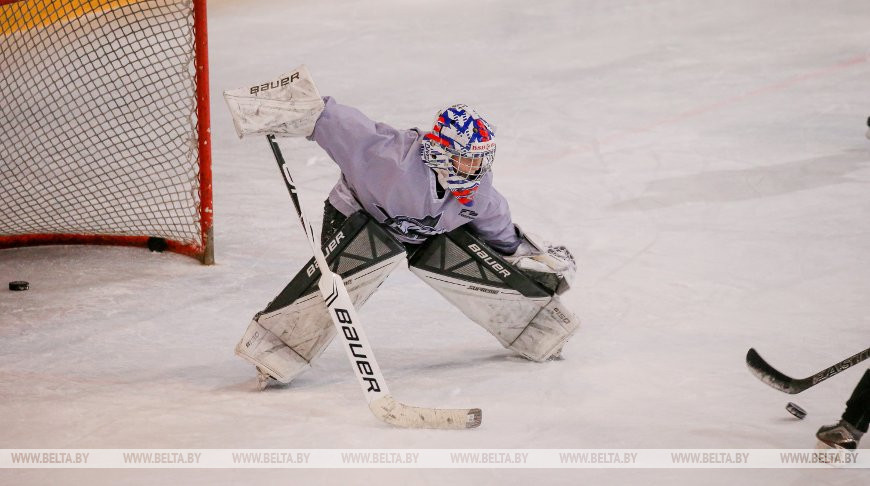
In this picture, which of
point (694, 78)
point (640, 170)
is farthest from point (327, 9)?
point (640, 170)

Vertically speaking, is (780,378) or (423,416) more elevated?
(780,378)

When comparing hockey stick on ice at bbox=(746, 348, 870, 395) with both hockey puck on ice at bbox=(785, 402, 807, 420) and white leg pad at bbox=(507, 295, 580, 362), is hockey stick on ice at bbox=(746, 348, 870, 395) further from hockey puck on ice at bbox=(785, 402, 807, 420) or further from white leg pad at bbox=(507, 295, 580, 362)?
Answer: white leg pad at bbox=(507, 295, 580, 362)

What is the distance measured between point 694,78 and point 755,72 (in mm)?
389

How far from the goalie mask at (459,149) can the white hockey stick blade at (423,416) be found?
2.12 feet

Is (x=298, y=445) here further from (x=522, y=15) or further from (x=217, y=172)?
(x=522, y=15)

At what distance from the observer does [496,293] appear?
372cm

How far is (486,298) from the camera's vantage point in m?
3.73

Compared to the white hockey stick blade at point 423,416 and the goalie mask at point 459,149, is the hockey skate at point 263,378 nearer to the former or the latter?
the white hockey stick blade at point 423,416

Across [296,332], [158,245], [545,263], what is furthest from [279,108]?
[158,245]

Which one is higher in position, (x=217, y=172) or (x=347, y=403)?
(x=347, y=403)

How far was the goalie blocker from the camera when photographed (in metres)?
3.48

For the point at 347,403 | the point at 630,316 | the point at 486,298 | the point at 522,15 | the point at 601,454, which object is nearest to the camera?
the point at 601,454

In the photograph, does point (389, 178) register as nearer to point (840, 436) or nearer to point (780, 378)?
point (780, 378)

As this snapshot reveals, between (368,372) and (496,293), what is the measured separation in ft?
2.01
